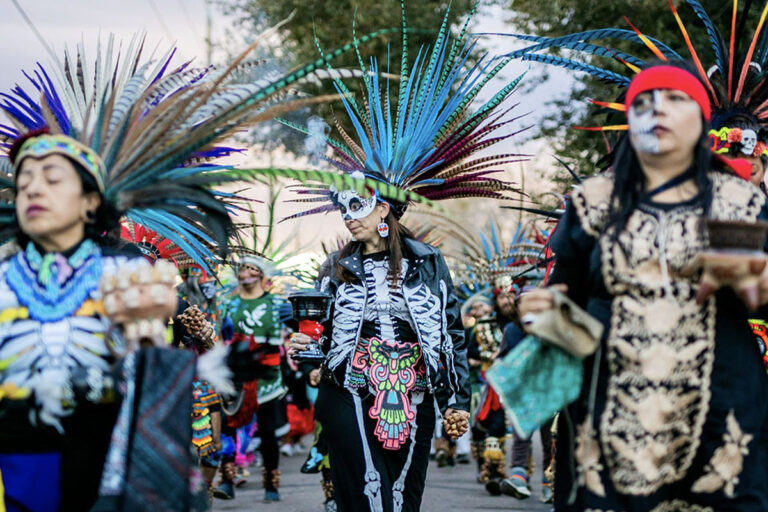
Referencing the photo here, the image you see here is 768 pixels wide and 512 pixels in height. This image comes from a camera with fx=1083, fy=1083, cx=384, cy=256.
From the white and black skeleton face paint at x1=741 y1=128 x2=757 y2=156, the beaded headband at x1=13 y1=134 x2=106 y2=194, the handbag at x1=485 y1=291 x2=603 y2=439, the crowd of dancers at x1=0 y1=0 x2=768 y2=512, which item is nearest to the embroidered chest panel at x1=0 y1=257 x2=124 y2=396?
the crowd of dancers at x1=0 y1=0 x2=768 y2=512

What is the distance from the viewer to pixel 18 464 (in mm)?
3982

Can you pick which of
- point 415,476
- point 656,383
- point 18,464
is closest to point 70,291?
point 18,464

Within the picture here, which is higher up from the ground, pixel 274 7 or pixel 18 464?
pixel 274 7

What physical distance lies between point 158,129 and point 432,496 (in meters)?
6.72

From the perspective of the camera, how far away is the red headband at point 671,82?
13.2 feet

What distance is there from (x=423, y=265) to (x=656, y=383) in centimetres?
290

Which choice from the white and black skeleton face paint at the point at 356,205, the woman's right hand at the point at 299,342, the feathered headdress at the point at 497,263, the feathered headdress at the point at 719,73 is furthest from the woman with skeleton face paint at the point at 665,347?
the feathered headdress at the point at 497,263

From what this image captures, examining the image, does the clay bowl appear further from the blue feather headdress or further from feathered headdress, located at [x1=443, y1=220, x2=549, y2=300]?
feathered headdress, located at [x1=443, y1=220, x2=549, y2=300]

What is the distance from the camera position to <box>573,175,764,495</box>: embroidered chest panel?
Result: 3850 mm

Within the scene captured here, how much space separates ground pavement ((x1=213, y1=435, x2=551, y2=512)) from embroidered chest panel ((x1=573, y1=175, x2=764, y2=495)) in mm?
5751

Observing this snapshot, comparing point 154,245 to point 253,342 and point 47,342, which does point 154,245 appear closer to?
point 253,342

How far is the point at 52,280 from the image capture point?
13.3 ft

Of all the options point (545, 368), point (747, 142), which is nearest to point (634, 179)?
point (545, 368)

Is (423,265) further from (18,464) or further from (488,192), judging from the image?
(18,464)
